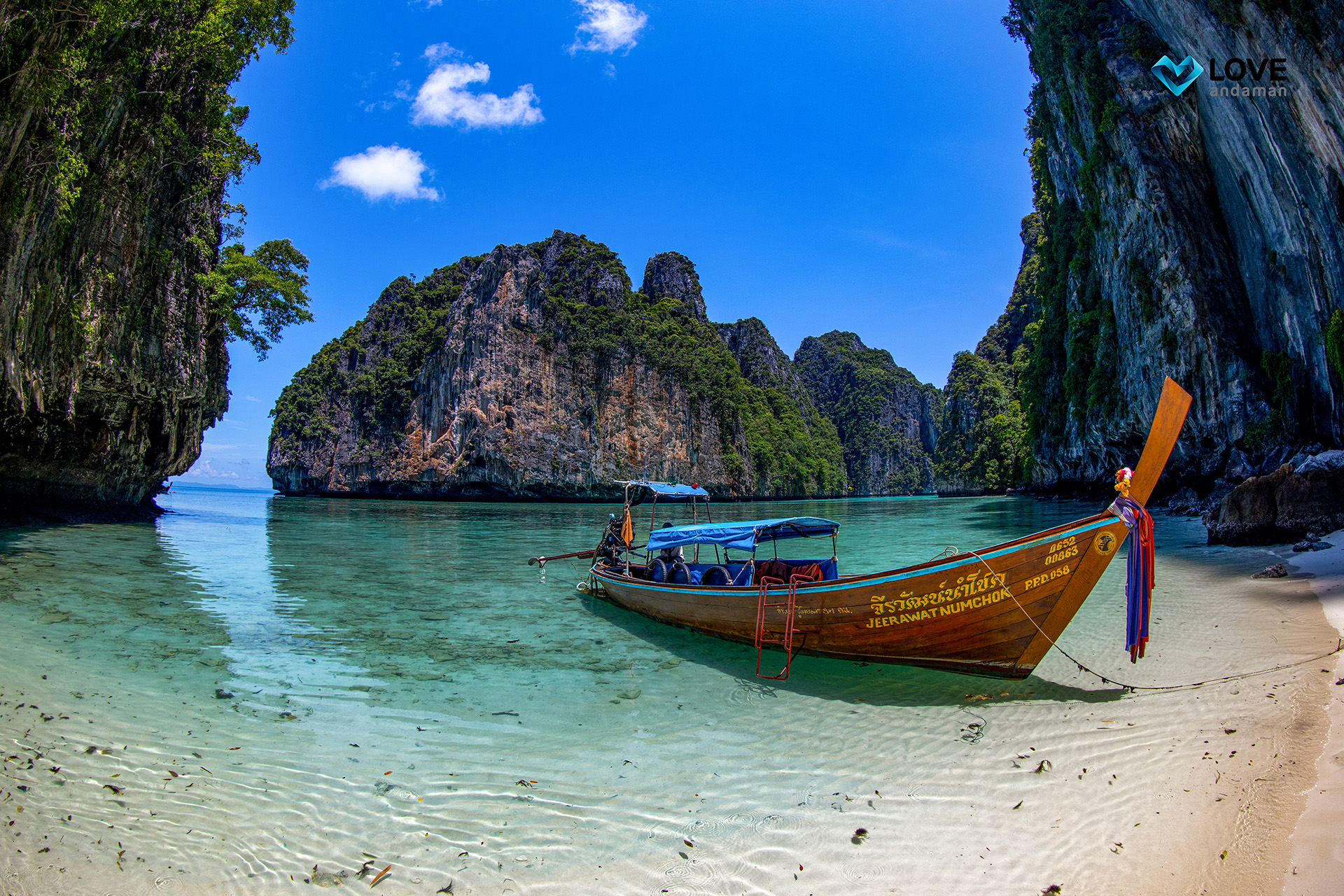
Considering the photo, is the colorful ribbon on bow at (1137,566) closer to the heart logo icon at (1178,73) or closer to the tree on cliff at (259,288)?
the heart logo icon at (1178,73)

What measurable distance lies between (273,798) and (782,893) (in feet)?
10.9

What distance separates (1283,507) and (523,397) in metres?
47.7

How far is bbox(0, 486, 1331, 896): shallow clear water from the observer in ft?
10.7

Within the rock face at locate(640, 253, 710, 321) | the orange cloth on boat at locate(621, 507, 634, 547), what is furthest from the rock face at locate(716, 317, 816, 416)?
the orange cloth on boat at locate(621, 507, 634, 547)

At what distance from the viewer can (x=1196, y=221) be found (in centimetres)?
1988

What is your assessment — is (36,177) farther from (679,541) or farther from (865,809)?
(865,809)

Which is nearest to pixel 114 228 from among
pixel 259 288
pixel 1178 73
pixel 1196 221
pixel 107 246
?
pixel 107 246

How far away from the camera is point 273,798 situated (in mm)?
3889

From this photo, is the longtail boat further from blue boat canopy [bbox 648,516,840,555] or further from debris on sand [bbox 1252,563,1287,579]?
debris on sand [bbox 1252,563,1287,579]

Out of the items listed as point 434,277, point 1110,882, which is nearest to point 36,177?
point 1110,882

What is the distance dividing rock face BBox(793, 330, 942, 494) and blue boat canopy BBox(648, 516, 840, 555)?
105592 mm

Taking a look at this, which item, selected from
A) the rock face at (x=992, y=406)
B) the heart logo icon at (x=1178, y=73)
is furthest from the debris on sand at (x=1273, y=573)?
the rock face at (x=992, y=406)

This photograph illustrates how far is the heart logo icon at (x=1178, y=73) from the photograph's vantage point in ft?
54.7

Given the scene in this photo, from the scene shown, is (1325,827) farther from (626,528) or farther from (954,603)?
(626,528)
